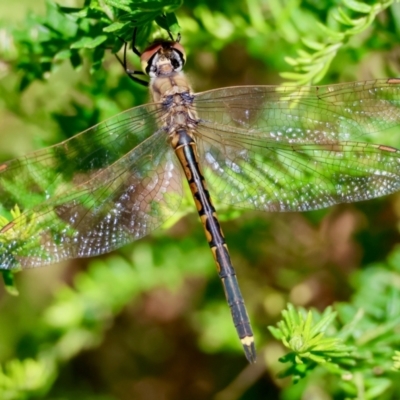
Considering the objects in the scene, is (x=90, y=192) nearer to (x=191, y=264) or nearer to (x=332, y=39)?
(x=191, y=264)

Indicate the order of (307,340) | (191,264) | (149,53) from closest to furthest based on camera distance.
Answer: (307,340)
(149,53)
(191,264)

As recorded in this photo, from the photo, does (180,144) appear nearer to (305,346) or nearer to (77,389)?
(305,346)

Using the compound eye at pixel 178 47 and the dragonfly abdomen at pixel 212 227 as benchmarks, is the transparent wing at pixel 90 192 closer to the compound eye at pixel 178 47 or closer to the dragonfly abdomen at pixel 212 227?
the dragonfly abdomen at pixel 212 227

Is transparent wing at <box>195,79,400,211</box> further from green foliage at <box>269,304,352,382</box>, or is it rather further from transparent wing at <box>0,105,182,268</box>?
green foliage at <box>269,304,352,382</box>

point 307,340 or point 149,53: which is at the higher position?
point 149,53

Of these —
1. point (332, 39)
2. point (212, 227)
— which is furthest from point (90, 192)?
point (332, 39)

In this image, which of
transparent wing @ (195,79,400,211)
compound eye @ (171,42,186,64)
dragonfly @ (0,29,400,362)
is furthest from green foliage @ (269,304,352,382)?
compound eye @ (171,42,186,64)

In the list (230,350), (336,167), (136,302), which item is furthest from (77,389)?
(336,167)
